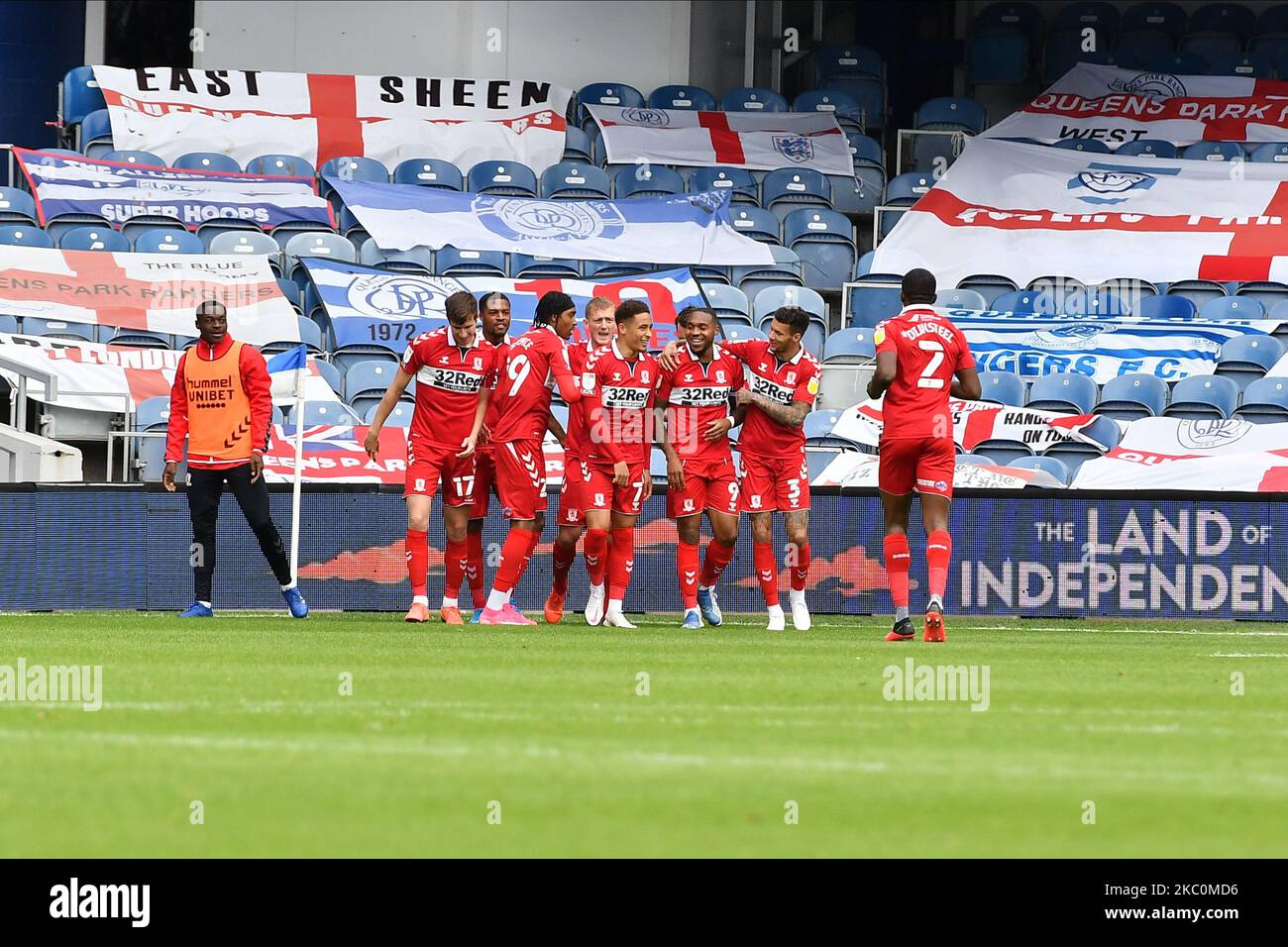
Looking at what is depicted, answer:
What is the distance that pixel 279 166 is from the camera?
74.0ft

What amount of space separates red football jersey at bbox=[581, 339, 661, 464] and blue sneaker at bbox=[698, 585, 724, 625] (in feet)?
4.54

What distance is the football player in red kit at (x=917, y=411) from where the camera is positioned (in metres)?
10.7

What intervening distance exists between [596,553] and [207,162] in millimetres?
12415

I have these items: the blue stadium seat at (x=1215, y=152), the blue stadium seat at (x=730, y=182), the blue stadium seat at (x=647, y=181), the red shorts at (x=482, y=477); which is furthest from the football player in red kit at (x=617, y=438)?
the blue stadium seat at (x=1215, y=152)

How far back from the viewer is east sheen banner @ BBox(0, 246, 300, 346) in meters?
18.6

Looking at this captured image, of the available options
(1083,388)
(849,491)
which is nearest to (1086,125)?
(1083,388)

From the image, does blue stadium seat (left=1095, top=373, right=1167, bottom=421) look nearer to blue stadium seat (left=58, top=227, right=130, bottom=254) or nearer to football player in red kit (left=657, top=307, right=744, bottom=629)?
football player in red kit (left=657, top=307, right=744, bottom=629)

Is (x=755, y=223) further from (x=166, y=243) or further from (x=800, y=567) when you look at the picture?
(x=800, y=567)

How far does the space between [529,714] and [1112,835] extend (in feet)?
8.12

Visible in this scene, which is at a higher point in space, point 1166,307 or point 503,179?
point 503,179

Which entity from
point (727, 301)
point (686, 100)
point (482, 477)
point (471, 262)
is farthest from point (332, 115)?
point (482, 477)

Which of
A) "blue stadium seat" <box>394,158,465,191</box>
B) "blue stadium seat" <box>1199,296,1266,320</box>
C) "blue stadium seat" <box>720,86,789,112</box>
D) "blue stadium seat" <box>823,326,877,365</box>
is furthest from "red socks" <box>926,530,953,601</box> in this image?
"blue stadium seat" <box>720,86,789,112</box>
